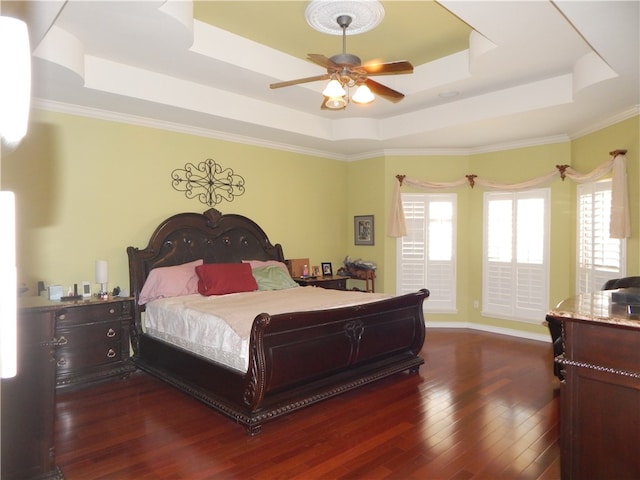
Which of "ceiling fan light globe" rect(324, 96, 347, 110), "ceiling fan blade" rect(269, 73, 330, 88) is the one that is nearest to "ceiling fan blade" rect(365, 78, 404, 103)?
"ceiling fan light globe" rect(324, 96, 347, 110)

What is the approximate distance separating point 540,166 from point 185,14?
15.9 ft

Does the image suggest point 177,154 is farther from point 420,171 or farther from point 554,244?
point 554,244

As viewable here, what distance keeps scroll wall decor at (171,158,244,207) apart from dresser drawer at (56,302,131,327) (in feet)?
5.16

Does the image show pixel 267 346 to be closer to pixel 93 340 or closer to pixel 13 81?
pixel 93 340

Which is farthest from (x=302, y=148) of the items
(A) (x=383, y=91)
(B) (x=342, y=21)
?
(B) (x=342, y=21)

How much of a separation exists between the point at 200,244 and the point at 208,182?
0.82m

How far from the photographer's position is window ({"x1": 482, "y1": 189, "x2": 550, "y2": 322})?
577 cm

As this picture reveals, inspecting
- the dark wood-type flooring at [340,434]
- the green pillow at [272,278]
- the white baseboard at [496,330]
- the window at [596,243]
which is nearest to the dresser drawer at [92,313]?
the dark wood-type flooring at [340,434]

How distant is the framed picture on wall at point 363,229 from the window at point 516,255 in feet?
5.64

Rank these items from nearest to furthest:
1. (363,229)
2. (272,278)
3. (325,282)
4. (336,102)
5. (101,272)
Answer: (336,102) < (101,272) < (272,278) < (325,282) < (363,229)

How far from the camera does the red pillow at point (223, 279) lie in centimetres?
457

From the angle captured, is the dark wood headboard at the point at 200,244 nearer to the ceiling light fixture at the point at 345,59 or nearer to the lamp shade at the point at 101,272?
the lamp shade at the point at 101,272

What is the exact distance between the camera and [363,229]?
6855 mm

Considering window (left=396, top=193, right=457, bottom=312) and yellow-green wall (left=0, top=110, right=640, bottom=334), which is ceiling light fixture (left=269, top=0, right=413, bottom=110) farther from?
window (left=396, top=193, right=457, bottom=312)
